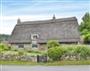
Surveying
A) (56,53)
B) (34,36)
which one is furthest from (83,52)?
(34,36)

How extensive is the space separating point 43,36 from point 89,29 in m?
8.24

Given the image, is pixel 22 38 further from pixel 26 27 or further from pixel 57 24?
pixel 57 24

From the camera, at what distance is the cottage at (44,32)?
28922 millimetres

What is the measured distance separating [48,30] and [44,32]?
20.4 inches

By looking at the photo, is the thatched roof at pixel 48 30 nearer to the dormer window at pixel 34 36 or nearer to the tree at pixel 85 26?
the dormer window at pixel 34 36

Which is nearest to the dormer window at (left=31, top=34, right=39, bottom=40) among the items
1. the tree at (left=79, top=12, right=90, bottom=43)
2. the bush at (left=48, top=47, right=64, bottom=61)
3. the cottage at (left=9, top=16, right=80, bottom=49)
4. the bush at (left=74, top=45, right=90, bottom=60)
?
the cottage at (left=9, top=16, right=80, bottom=49)

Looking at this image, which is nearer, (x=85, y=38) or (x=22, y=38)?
(x=85, y=38)

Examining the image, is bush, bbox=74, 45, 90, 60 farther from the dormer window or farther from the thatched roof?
the dormer window

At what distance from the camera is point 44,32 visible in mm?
31109

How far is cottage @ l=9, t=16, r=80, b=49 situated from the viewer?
2892 cm

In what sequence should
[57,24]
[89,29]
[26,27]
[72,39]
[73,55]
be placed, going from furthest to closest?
[89,29] → [26,27] → [57,24] → [72,39] → [73,55]

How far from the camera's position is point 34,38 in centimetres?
3095

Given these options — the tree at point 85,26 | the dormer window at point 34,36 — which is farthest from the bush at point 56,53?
the tree at point 85,26
